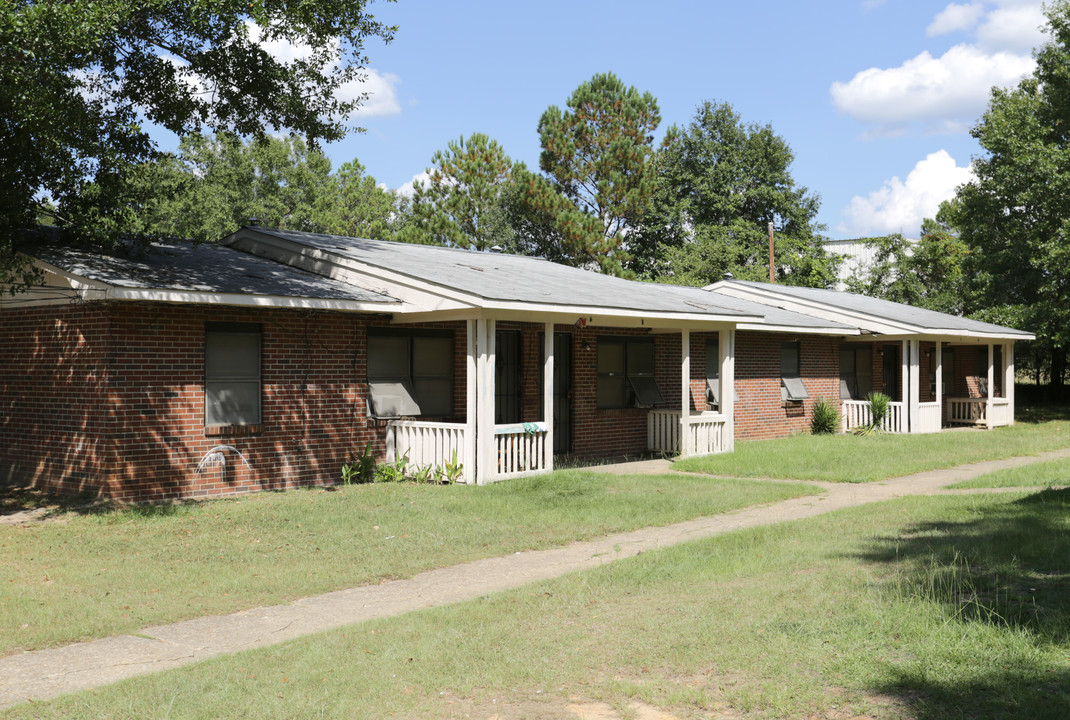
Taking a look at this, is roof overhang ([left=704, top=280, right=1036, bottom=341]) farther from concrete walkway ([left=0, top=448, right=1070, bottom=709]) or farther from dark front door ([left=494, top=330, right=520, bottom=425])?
concrete walkway ([left=0, top=448, right=1070, bottom=709])

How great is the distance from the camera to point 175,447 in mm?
12055

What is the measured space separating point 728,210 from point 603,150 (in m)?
8.91

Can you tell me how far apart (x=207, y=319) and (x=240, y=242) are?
4.43 metres

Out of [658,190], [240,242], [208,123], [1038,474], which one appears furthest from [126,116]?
[658,190]

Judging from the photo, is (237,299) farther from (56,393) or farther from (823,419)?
(823,419)

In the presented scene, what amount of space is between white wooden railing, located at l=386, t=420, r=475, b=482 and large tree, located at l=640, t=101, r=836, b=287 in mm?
32066

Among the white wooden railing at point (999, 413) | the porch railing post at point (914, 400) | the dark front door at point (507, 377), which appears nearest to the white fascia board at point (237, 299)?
the dark front door at point (507, 377)

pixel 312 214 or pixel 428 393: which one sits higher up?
pixel 312 214

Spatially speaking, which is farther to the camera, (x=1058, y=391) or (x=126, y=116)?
(x=1058, y=391)

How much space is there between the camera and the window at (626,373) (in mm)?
17812

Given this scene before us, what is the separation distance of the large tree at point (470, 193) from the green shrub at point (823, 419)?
2393cm

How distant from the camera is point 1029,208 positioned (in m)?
29.0

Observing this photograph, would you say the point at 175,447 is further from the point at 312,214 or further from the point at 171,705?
the point at 312,214

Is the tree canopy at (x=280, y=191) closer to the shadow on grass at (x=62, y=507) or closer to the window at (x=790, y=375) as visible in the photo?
the window at (x=790, y=375)
